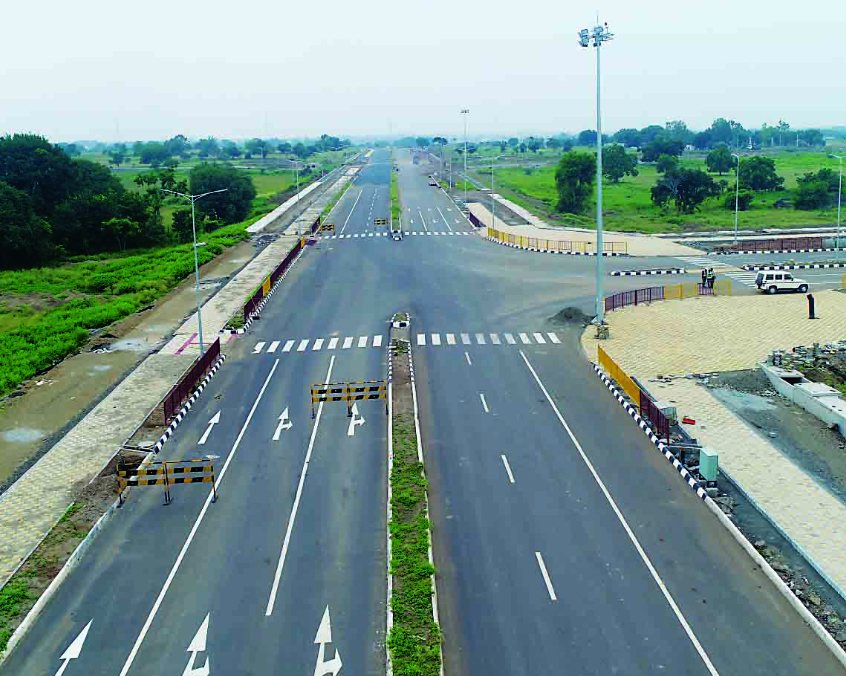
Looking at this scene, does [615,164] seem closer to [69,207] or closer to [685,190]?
[685,190]

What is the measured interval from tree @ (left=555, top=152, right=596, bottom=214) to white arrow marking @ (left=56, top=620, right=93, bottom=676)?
96431mm

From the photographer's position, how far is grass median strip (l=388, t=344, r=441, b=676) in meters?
17.5

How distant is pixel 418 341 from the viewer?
1789 inches

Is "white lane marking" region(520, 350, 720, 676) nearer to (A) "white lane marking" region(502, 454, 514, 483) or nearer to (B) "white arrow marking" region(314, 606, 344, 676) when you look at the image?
(A) "white lane marking" region(502, 454, 514, 483)

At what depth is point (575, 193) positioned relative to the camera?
107812mm

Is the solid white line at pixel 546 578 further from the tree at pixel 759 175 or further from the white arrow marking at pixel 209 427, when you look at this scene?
the tree at pixel 759 175

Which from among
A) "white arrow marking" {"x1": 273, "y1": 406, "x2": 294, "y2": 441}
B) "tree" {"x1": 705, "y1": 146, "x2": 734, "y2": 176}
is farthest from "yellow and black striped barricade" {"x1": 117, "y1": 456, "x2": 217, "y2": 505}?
"tree" {"x1": 705, "y1": 146, "x2": 734, "y2": 176}

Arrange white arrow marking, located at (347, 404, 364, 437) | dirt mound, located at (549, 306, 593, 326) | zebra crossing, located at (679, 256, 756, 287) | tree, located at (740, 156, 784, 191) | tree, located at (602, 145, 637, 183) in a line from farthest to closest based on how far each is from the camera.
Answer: tree, located at (602, 145, 637, 183) < tree, located at (740, 156, 784, 191) < zebra crossing, located at (679, 256, 756, 287) < dirt mound, located at (549, 306, 593, 326) < white arrow marking, located at (347, 404, 364, 437)

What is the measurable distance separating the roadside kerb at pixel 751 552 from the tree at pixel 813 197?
82.4 metres

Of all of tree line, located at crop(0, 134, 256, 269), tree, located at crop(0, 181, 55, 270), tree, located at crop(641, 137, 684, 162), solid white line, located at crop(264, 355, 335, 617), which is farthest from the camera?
tree, located at crop(641, 137, 684, 162)

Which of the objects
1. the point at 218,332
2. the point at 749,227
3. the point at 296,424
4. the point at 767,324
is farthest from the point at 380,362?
the point at 749,227

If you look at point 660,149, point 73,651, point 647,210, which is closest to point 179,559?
point 73,651

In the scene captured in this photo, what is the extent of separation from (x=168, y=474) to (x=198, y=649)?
10.2 metres

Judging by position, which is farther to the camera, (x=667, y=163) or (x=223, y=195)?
(x=667, y=163)
